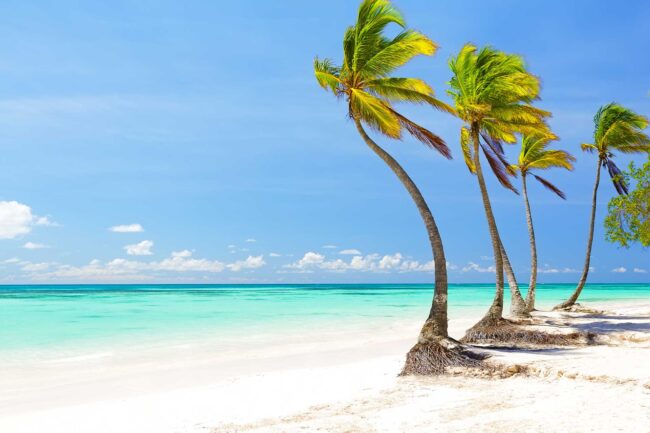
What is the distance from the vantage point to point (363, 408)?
6.41 metres

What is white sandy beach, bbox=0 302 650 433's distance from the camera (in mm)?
5680

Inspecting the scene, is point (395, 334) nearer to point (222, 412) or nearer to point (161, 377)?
point (161, 377)

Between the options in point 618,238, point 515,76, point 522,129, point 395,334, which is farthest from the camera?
point 618,238

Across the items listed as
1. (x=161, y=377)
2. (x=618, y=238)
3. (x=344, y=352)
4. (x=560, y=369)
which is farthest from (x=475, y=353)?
(x=618, y=238)

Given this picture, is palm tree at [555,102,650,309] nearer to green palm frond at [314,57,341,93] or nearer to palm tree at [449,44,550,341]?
palm tree at [449,44,550,341]

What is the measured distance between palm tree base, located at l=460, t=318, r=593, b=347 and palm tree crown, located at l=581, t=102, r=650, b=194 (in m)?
9.42

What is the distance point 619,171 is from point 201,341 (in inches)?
606

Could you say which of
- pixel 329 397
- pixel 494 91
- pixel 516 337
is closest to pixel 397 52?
pixel 494 91

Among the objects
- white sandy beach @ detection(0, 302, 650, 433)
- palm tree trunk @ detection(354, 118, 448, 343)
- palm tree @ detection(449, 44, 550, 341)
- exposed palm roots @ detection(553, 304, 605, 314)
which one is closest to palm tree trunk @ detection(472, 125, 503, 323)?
palm tree @ detection(449, 44, 550, 341)

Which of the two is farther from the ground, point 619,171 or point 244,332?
point 619,171

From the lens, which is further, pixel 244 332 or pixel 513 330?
pixel 244 332

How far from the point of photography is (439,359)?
8594 mm

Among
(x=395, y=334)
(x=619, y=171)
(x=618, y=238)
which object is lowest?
(x=395, y=334)

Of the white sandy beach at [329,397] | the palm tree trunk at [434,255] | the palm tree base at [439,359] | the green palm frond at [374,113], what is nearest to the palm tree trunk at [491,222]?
the white sandy beach at [329,397]
